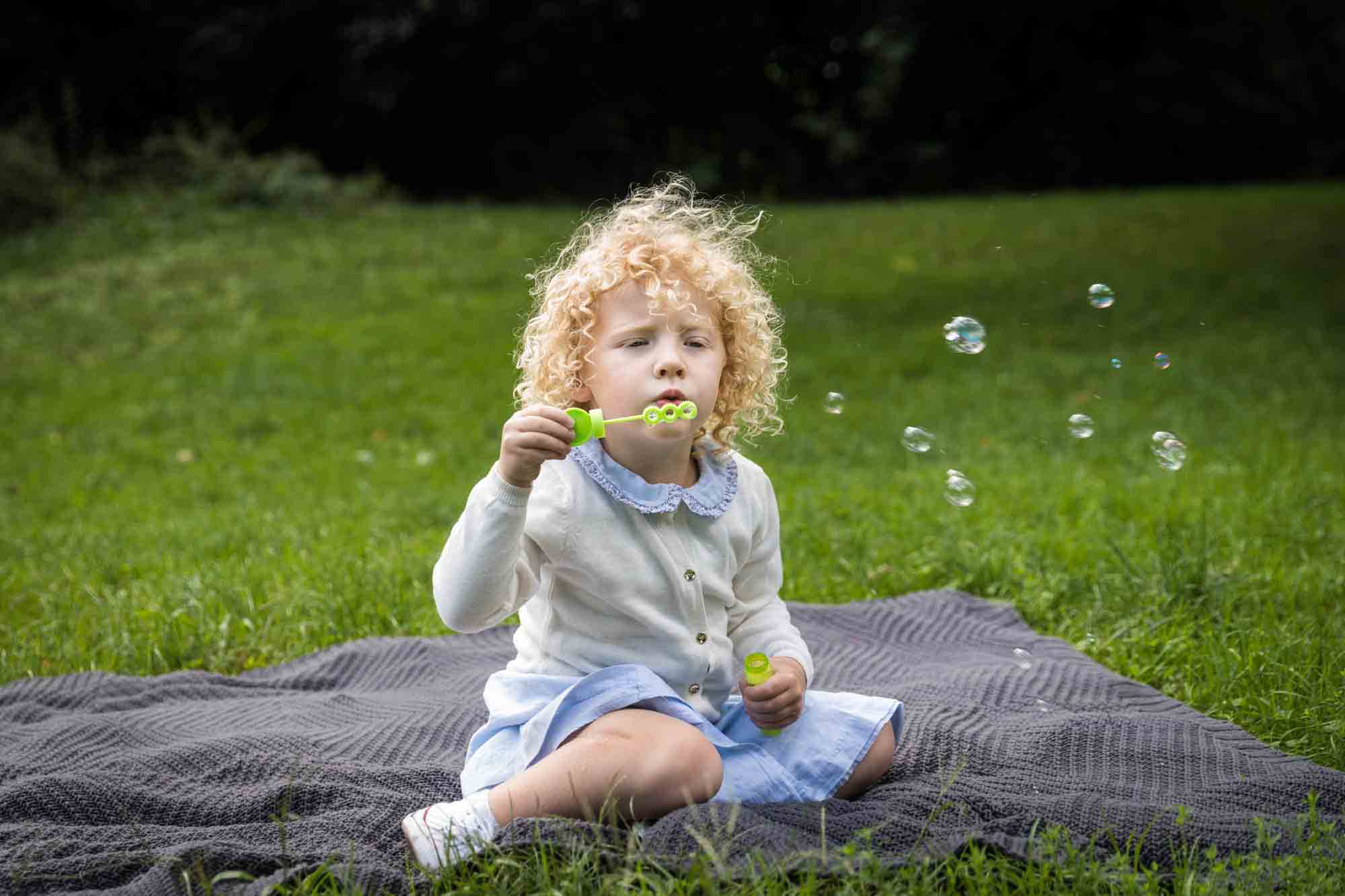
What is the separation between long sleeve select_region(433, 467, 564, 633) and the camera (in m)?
2.07

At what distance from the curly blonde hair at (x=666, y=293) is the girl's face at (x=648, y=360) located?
0.08 feet

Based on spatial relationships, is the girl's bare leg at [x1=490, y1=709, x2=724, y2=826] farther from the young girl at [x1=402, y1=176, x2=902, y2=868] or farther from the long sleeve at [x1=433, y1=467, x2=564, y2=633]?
the long sleeve at [x1=433, y1=467, x2=564, y2=633]

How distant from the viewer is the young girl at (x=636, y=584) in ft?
6.91

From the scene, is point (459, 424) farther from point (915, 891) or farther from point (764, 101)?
point (764, 101)

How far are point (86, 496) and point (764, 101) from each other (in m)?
11.2

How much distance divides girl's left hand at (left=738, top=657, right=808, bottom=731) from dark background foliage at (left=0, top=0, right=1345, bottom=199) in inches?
468

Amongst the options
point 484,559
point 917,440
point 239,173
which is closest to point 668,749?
point 484,559

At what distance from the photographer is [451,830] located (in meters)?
2.07

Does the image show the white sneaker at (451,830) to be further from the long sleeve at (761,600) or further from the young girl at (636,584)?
the long sleeve at (761,600)

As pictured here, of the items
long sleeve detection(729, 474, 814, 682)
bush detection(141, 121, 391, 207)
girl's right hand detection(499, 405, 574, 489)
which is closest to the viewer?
girl's right hand detection(499, 405, 574, 489)

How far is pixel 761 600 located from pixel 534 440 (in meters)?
0.68

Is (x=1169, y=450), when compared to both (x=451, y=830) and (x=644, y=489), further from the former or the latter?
(x=451, y=830)

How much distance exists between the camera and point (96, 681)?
305 centimetres

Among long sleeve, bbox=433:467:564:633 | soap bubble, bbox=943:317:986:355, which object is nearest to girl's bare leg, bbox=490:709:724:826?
long sleeve, bbox=433:467:564:633
